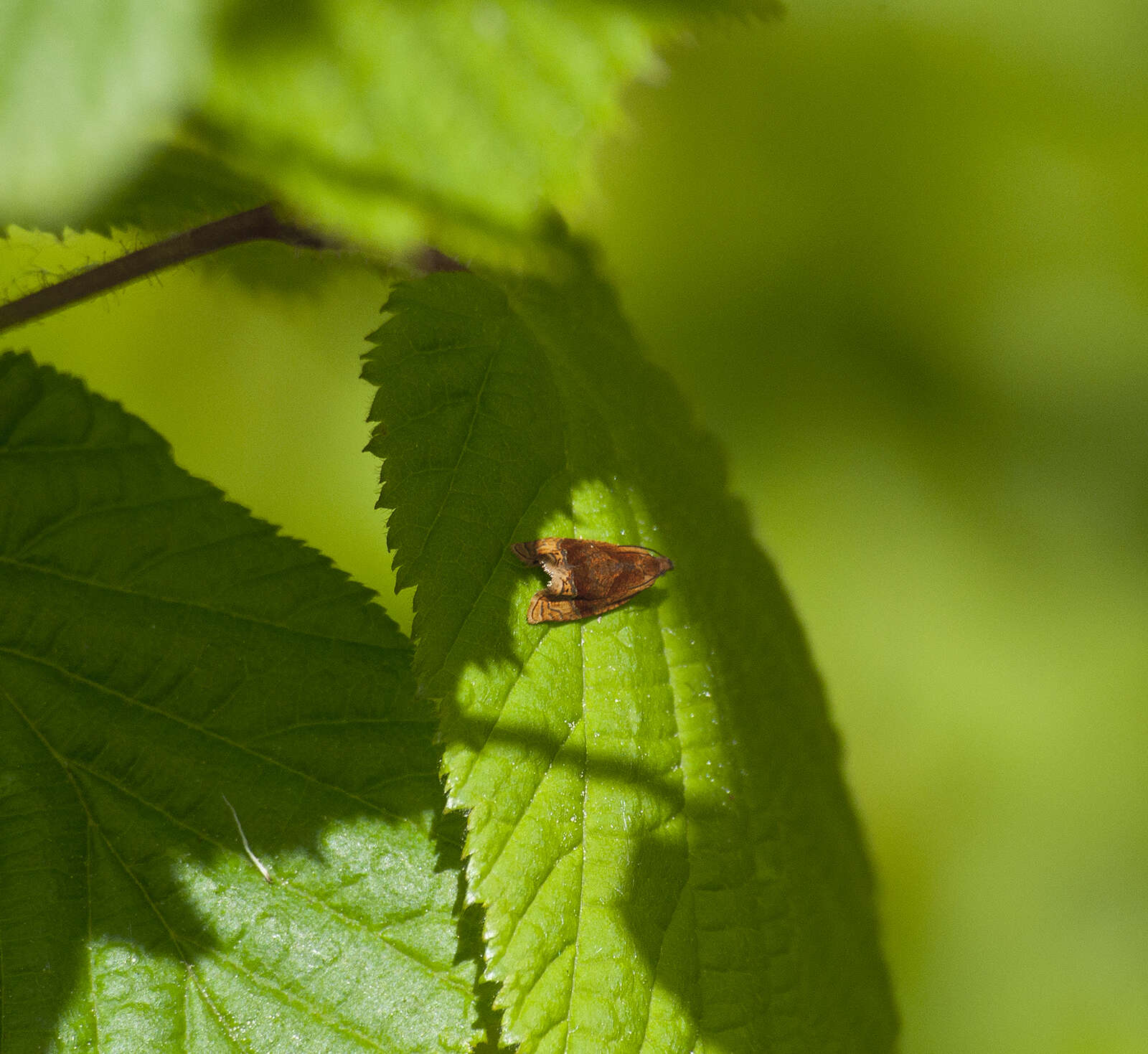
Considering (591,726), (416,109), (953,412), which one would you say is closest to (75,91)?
(416,109)

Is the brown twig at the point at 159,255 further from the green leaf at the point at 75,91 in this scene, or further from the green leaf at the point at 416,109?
the green leaf at the point at 75,91

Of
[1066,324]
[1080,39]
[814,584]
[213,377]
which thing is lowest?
[213,377]

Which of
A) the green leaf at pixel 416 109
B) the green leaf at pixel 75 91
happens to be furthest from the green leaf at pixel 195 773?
the green leaf at pixel 75 91

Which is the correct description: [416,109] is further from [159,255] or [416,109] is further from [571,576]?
[159,255]

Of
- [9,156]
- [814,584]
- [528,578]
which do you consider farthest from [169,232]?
[814,584]

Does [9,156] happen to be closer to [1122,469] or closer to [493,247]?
[493,247]

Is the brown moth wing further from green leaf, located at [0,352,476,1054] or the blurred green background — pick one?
the blurred green background
